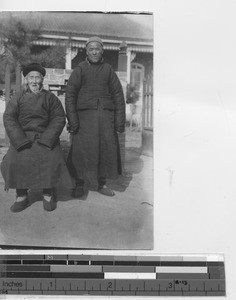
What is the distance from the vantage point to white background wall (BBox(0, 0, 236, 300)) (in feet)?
3.71

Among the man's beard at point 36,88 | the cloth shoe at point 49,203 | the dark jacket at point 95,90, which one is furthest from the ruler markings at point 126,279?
the man's beard at point 36,88

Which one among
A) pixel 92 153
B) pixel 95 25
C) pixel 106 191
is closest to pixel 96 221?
pixel 106 191

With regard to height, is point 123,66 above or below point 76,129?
above

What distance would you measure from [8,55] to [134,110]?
0.38m

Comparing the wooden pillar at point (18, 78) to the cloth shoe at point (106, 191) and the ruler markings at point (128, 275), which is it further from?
the ruler markings at point (128, 275)

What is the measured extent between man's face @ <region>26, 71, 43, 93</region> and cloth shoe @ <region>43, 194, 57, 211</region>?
0.98 feet

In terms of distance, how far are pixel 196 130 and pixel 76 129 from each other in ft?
1.08

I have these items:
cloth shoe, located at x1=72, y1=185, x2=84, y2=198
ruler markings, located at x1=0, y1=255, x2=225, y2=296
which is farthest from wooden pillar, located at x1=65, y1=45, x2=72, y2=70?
ruler markings, located at x1=0, y1=255, x2=225, y2=296

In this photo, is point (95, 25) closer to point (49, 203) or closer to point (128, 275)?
point (49, 203)

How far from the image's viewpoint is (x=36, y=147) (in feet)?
3.79

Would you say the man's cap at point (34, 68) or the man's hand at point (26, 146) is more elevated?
the man's cap at point (34, 68)

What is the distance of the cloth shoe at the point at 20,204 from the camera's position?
1.15 m

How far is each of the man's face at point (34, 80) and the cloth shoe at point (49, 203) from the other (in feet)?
0.98

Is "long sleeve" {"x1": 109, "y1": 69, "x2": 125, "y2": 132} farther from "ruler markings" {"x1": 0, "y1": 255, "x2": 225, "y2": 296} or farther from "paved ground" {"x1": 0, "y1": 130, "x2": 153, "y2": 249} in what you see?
"ruler markings" {"x1": 0, "y1": 255, "x2": 225, "y2": 296}
